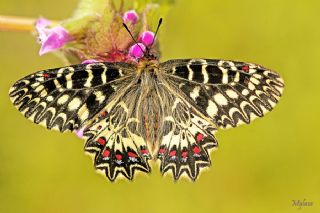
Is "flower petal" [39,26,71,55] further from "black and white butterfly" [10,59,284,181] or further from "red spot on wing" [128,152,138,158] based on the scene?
"red spot on wing" [128,152,138,158]

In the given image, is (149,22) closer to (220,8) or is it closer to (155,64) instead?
(155,64)

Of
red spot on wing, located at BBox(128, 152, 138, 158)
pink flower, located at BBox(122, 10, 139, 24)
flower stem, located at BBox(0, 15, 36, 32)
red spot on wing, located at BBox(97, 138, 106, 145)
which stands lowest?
red spot on wing, located at BBox(128, 152, 138, 158)

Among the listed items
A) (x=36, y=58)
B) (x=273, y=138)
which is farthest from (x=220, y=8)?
(x=36, y=58)

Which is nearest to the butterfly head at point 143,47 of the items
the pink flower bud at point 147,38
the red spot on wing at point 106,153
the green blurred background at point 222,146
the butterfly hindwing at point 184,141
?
the pink flower bud at point 147,38

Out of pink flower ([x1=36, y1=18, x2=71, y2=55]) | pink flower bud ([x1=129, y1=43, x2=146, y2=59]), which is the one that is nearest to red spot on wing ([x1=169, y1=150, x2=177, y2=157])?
pink flower bud ([x1=129, y1=43, x2=146, y2=59])

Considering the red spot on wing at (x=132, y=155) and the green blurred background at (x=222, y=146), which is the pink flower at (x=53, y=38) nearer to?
the red spot on wing at (x=132, y=155)

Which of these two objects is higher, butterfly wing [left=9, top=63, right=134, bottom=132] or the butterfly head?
the butterfly head
